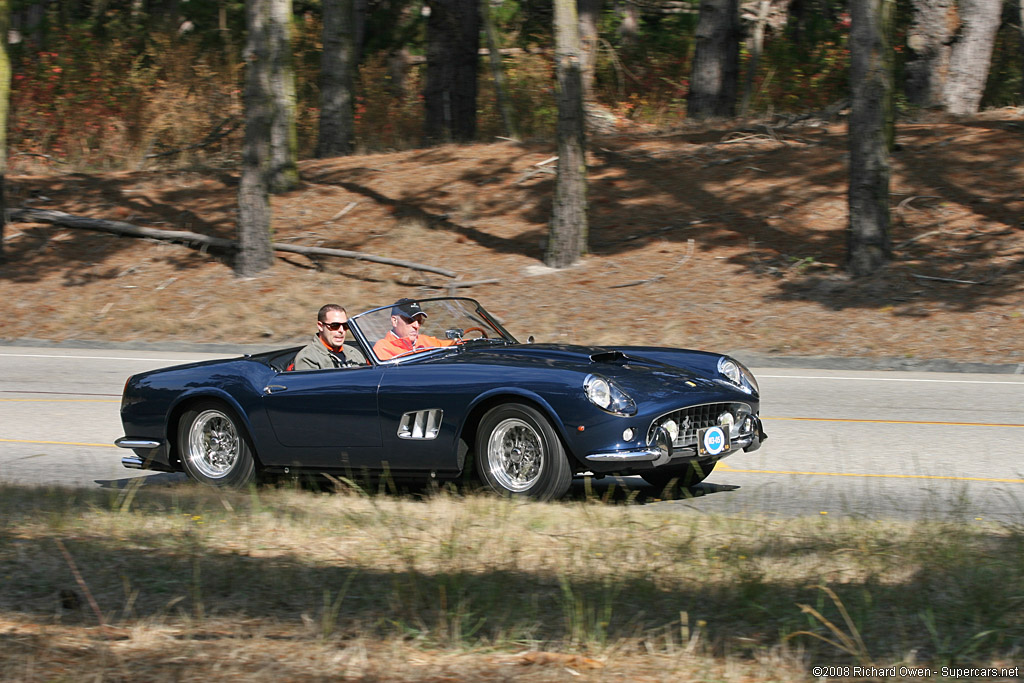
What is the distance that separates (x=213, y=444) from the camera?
26.3ft

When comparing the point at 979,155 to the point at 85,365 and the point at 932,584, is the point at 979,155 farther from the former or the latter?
the point at 932,584

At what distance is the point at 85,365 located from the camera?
15.8 meters

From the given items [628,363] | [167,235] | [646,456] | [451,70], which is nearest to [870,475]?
[628,363]

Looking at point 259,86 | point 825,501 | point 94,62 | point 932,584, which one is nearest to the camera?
point 932,584

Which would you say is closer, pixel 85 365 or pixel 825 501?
pixel 825 501

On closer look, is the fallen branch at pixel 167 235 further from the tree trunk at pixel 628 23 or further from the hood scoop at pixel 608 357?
the tree trunk at pixel 628 23

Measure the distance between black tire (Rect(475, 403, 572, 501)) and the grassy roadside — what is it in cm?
23

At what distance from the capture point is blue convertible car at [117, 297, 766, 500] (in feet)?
21.6

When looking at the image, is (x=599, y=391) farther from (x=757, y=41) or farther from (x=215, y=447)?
(x=757, y=41)

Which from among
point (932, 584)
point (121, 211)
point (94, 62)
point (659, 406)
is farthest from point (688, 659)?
point (94, 62)

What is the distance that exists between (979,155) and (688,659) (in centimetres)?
1898

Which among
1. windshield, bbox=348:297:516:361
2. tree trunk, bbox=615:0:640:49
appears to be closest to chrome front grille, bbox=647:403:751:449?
windshield, bbox=348:297:516:361

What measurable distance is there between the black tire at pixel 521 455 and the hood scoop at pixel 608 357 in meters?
0.73

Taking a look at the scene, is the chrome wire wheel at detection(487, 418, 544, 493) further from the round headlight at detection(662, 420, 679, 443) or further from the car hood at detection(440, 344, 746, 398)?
the round headlight at detection(662, 420, 679, 443)
